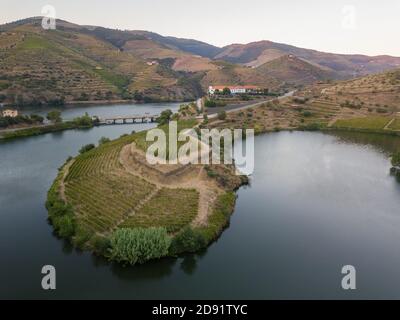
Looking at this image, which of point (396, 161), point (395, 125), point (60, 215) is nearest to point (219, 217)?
point (60, 215)

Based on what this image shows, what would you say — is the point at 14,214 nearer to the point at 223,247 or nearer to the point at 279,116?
the point at 223,247

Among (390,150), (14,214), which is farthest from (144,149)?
(390,150)

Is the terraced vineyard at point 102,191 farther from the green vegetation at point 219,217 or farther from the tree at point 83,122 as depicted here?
the tree at point 83,122

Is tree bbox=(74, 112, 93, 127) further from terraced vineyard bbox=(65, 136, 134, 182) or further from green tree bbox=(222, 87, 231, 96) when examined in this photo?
green tree bbox=(222, 87, 231, 96)

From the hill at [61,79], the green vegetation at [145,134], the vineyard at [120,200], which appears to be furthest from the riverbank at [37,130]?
the hill at [61,79]

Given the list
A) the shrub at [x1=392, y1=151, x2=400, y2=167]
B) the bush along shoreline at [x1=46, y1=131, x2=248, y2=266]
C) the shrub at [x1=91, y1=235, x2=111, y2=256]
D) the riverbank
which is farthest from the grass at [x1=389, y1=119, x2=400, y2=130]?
the shrub at [x1=91, y1=235, x2=111, y2=256]

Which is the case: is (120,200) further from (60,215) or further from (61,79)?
(61,79)

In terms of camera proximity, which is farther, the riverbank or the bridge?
the bridge
